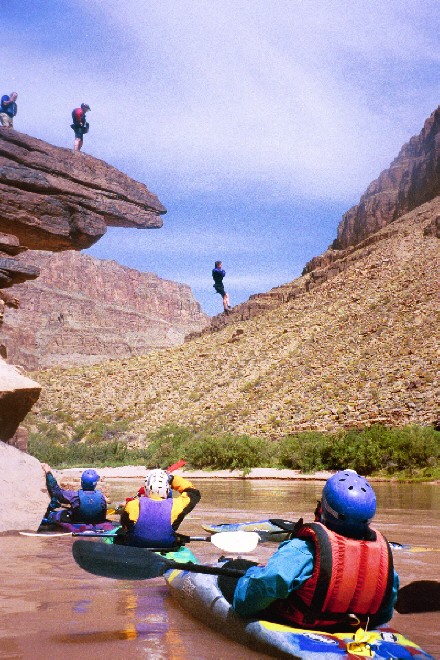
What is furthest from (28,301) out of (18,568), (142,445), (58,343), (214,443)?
(18,568)

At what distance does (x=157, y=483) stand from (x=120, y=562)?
1.34 meters

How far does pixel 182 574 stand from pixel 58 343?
165 m

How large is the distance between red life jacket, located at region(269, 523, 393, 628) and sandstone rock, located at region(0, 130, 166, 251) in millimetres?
9289

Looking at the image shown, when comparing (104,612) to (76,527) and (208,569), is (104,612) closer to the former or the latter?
(208,569)

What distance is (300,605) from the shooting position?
4391 mm

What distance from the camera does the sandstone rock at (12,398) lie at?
468 inches

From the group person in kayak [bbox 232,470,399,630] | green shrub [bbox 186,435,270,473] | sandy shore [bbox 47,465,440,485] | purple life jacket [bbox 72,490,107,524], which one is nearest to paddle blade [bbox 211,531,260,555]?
person in kayak [bbox 232,470,399,630]

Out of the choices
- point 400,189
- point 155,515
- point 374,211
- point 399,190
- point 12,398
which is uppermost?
point 400,189

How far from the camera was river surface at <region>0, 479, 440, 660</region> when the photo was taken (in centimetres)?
489

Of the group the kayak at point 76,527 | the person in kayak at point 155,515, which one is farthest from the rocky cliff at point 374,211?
the person in kayak at point 155,515

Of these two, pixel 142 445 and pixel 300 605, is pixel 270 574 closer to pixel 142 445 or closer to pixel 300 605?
pixel 300 605

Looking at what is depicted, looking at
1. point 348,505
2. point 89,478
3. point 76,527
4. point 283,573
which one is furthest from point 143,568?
point 76,527

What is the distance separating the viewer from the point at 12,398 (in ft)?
39.4

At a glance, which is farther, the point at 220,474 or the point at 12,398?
the point at 220,474
